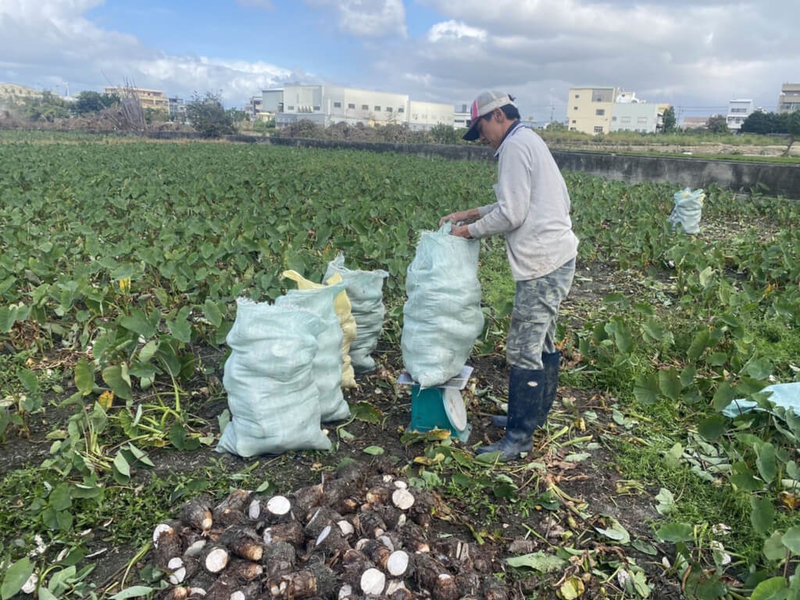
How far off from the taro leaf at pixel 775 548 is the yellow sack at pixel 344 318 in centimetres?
210

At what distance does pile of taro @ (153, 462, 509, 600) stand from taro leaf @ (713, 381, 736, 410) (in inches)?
64.1

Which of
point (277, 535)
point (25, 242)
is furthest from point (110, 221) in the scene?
point (277, 535)

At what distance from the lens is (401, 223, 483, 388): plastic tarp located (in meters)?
2.82

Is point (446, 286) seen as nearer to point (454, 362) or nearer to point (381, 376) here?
point (454, 362)

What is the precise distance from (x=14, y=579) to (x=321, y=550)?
3.19 feet

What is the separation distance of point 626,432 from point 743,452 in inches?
22.2

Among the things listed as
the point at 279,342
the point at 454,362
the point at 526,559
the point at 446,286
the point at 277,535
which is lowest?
the point at 526,559

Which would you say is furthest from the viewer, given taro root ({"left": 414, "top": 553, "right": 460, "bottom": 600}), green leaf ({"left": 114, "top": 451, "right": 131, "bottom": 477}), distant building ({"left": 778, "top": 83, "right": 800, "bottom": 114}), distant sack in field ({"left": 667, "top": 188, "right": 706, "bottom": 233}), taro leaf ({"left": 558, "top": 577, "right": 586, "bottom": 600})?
distant building ({"left": 778, "top": 83, "right": 800, "bottom": 114})

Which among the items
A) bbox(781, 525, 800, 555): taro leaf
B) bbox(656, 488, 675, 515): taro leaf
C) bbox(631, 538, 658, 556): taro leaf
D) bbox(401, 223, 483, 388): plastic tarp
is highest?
bbox(401, 223, 483, 388): plastic tarp

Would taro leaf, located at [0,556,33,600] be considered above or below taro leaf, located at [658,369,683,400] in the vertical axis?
below

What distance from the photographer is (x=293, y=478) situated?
2574 millimetres

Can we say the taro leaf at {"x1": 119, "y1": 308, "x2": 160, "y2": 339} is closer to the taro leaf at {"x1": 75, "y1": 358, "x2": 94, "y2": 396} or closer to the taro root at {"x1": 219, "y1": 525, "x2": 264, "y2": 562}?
the taro leaf at {"x1": 75, "y1": 358, "x2": 94, "y2": 396}

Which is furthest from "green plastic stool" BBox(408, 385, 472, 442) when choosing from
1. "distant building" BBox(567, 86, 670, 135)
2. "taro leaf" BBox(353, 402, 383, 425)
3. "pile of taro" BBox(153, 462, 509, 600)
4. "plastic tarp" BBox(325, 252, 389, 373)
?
"distant building" BBox(567, 86, 670, 135)

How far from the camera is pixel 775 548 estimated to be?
1.96 m
